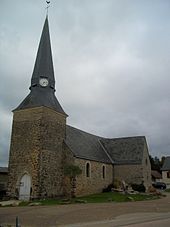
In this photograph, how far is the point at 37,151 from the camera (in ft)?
97.8

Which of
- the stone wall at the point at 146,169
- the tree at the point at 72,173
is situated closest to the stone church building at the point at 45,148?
the tree at the point at 72,173

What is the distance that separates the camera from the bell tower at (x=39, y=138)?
29812 mm

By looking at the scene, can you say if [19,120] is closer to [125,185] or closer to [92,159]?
[92,159]

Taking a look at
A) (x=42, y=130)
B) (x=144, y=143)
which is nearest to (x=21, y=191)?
(x=42, y=130)

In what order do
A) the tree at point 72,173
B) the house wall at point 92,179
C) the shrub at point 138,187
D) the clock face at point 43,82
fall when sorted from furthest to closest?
the shrub at point 138,187 < the clock face at point 43,82 < the house wall at point 92,179 < the tree at point 72,173

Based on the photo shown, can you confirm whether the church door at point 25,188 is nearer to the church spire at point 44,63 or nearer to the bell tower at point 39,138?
the bell tower at point 39,138

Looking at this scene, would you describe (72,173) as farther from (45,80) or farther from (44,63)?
(44,63)

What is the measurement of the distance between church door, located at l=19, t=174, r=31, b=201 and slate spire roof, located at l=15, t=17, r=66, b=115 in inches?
274

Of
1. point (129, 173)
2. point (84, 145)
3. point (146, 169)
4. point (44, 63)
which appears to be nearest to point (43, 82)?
point (44, 63)

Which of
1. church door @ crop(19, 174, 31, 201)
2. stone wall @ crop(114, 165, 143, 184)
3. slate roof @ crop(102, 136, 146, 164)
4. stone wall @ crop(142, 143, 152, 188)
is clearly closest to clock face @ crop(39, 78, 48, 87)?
church door @ crop(19, 174, 31, 201)

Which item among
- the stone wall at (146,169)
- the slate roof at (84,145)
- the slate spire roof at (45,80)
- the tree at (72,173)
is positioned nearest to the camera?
the tree at (72,173)

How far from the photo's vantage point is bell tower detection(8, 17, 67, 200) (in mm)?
29812

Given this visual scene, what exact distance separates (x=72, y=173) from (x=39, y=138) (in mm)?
4547

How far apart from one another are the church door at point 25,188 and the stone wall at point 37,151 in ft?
1.42
